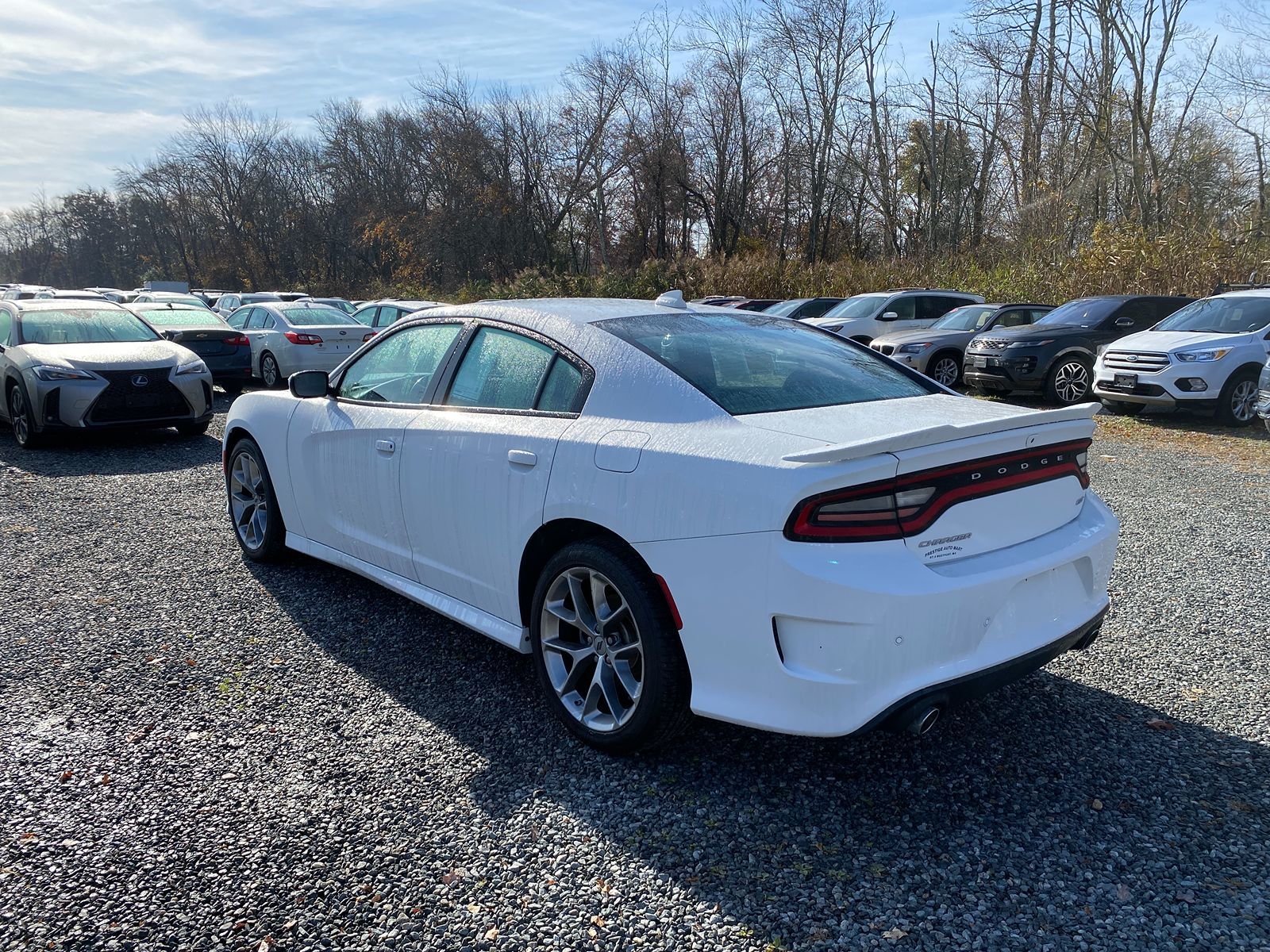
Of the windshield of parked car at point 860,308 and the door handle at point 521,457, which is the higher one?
the windshield of parked car at point 860,308

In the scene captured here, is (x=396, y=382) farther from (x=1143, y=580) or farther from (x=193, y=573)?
(x=1143, y=580)

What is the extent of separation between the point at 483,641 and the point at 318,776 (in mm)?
1230

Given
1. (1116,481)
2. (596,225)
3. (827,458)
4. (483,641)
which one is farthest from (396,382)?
(596,225)

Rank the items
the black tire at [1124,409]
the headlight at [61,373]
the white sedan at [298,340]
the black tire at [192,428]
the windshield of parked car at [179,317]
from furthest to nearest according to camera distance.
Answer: the windshield of parked car at [179,317]
the white sedan at [298,340]
the black tire at [1124,409]
the black tire at [192,428]
the headlight at [61,373]

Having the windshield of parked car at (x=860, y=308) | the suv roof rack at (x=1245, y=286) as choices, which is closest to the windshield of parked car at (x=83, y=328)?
the windshield of parked car at (x=860, y=308)

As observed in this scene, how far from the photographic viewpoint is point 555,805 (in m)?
2.81

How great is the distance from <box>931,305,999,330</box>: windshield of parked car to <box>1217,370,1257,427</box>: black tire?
501 centimetres

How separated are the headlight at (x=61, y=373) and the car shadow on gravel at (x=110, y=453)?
547mm

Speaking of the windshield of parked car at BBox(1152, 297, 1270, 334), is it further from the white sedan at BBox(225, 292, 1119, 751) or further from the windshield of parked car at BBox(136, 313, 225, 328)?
the windshield of parked car at BBox(136, 313, 225, 328)

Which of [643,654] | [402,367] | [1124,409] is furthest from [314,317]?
[643,654]

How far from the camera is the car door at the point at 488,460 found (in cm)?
324

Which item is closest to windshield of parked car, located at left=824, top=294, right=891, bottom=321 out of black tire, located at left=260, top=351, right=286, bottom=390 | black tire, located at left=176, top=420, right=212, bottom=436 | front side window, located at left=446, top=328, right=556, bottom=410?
black tire, located at left=260, top=351, right=286, bottom=390

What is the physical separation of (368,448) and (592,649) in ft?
5.37

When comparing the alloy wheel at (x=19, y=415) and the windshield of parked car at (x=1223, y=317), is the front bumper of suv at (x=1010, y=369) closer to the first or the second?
the windshield of parked car at (x=1223, y=317)
